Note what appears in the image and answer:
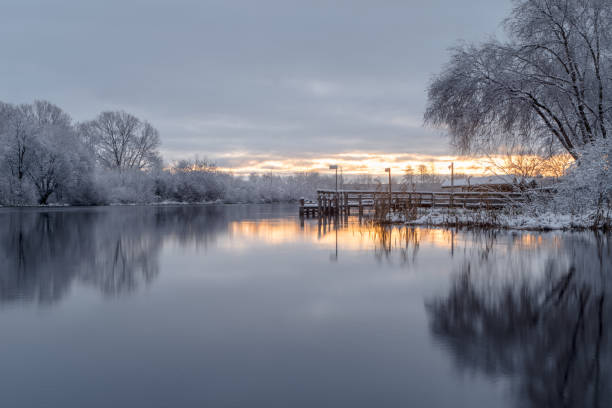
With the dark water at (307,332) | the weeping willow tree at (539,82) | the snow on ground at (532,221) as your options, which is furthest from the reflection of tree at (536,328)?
the weeping willow tree at (539,82)

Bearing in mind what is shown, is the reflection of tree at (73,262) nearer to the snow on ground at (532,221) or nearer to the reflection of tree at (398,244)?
the reflection of tree at (398,244)

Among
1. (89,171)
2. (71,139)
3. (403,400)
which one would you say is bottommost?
(403,400)

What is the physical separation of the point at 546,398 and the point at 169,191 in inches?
2700

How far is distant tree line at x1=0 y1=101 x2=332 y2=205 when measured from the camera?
4466 cm

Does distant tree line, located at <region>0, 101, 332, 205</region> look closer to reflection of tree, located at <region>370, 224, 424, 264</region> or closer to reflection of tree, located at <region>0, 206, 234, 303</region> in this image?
reflection of tree, located at <region>0, 206, 234, 303</region>

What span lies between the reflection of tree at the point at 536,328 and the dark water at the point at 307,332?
2cm

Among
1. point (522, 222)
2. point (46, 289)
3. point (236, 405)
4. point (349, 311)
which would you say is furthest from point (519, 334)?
point (522, 222)

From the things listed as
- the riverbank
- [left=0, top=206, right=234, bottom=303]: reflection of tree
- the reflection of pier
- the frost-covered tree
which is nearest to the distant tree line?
the frost-covered tree

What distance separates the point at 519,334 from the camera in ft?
15.1

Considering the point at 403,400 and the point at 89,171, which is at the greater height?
the point at 89,171

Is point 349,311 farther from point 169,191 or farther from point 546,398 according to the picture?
point 169,191

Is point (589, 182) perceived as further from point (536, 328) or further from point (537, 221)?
point (536, 328)

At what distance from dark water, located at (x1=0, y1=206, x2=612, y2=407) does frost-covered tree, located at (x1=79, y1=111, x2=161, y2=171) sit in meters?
57.9

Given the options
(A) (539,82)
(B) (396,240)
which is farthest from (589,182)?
(B) (396,240)
